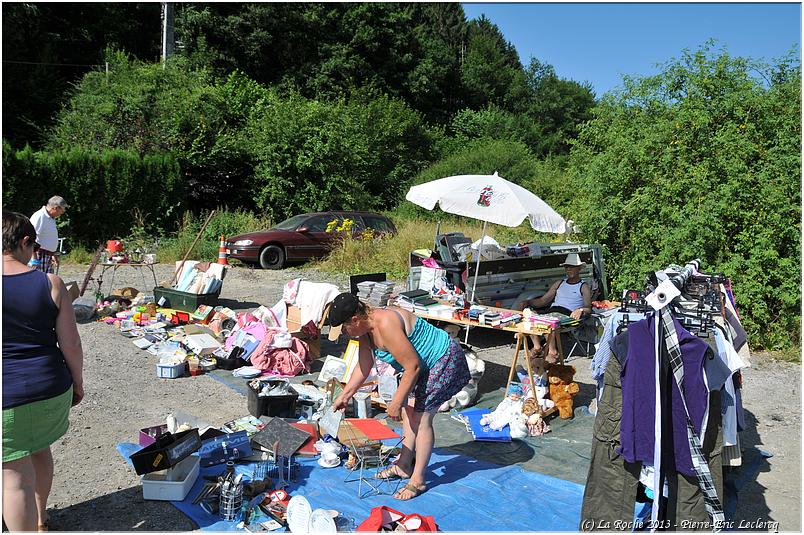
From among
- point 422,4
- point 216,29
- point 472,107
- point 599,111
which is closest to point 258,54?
point 216,29

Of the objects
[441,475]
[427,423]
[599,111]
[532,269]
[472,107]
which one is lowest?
[441,475]

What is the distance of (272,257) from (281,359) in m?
7.85

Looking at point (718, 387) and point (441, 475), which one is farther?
point (441, 475)

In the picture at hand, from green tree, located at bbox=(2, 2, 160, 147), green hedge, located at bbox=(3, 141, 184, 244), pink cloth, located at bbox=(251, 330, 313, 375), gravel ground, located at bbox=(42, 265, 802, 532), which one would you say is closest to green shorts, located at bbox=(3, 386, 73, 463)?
gravel ground, located at bbox=(42, 265, 802, 532)

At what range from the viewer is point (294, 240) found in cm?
1527

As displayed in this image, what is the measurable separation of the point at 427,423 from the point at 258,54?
3041 cm

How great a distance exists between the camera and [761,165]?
885 centimetres

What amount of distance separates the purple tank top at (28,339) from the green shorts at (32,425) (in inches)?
1.7

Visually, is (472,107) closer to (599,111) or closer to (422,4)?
(422,4)

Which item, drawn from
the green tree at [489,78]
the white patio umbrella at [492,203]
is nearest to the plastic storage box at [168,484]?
the white patio umbrella at [492,203]

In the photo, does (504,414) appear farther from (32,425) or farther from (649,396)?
(32,425)

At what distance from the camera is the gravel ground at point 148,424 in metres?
4.28

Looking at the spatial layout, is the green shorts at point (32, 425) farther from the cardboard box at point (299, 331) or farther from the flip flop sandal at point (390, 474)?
the cardboard box at point (299, 331)

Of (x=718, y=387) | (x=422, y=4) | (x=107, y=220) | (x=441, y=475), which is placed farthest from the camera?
(x=422, y=4)
